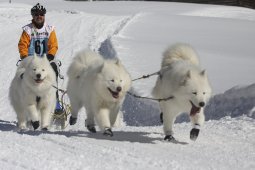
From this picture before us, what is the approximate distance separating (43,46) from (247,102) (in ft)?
10.2

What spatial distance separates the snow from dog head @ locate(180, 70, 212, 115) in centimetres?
51

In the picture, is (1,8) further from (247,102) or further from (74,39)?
(247,102)

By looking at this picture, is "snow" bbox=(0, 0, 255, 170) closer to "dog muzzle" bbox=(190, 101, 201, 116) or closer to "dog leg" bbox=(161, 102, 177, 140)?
"dog leg" bbox=(161, 102, 177, 140)

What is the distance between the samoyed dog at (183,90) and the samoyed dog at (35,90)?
1.37 m

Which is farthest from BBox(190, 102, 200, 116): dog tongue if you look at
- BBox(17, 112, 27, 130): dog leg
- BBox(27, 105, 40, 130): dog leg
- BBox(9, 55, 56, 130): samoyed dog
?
BBox(17, 112, 27, 130): dog leg

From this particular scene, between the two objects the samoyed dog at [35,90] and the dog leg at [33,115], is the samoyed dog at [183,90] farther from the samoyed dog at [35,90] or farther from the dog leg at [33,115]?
the dog leg at [33,115]

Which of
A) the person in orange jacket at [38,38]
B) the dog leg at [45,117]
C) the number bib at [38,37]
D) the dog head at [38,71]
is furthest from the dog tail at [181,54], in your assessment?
the number bib at [38,37]

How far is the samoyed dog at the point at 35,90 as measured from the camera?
21.2 feet

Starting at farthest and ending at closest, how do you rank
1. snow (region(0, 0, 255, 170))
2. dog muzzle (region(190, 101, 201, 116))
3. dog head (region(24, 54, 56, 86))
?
dog head (region(24, 54, 56, 86)), dog muzzle (region(190, 101, 201, 116)), snow (region(0, 0, 255, 170))

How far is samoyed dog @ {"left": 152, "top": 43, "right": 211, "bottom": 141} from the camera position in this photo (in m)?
5.44

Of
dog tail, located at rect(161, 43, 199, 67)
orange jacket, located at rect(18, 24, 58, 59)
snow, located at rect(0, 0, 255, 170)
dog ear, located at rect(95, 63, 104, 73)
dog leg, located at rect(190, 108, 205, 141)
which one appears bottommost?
snow, located at rect(0, 0, 255, 170)

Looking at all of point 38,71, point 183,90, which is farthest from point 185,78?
point 38,71

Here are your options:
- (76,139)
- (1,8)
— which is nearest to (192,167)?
(76,139)

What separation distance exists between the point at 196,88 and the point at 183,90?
0.15m
